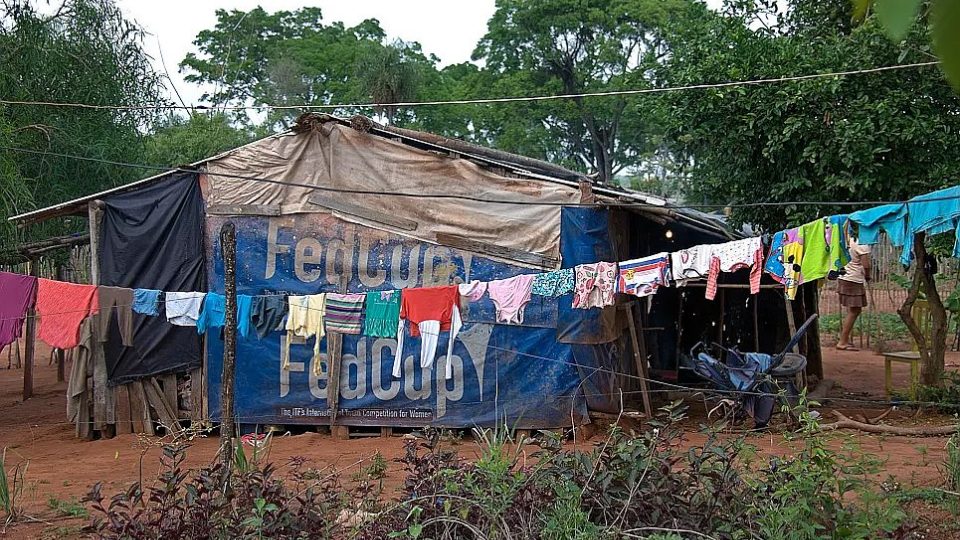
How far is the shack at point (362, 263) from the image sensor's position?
8.95m

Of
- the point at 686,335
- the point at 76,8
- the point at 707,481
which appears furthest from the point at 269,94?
the point at 707,481

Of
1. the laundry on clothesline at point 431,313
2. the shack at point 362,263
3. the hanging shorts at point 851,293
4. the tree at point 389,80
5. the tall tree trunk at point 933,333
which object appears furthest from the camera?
the tree at point 389,80

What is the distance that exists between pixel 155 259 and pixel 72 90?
420 cm

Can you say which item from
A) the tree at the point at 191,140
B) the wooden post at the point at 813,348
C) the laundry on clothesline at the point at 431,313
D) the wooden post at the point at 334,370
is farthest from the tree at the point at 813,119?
the tree at the point at 191,140

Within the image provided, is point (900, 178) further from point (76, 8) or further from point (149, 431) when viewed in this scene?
point (76, 8)

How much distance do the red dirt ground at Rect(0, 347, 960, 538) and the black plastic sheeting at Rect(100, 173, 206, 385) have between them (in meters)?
0.89

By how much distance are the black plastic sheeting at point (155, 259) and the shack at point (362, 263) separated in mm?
16

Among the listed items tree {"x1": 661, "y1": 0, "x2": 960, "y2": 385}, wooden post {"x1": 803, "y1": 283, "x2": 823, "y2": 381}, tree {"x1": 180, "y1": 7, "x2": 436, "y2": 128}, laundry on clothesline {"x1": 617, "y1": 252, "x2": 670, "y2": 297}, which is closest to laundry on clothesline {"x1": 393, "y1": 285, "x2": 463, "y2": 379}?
laundry on clothesline {"x1": 617, "y1": 252, "x2": 670, "y2": 297}

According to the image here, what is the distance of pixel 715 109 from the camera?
1038cm

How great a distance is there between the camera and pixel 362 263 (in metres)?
9.41

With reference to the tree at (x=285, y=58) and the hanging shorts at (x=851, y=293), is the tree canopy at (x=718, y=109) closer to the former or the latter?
the hanging shorts at (x=851, y=293)

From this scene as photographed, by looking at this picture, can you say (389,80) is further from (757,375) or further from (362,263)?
(757,375)

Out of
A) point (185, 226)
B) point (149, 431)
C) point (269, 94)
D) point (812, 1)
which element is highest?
point (269, 94)

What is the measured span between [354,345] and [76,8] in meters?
7.14
